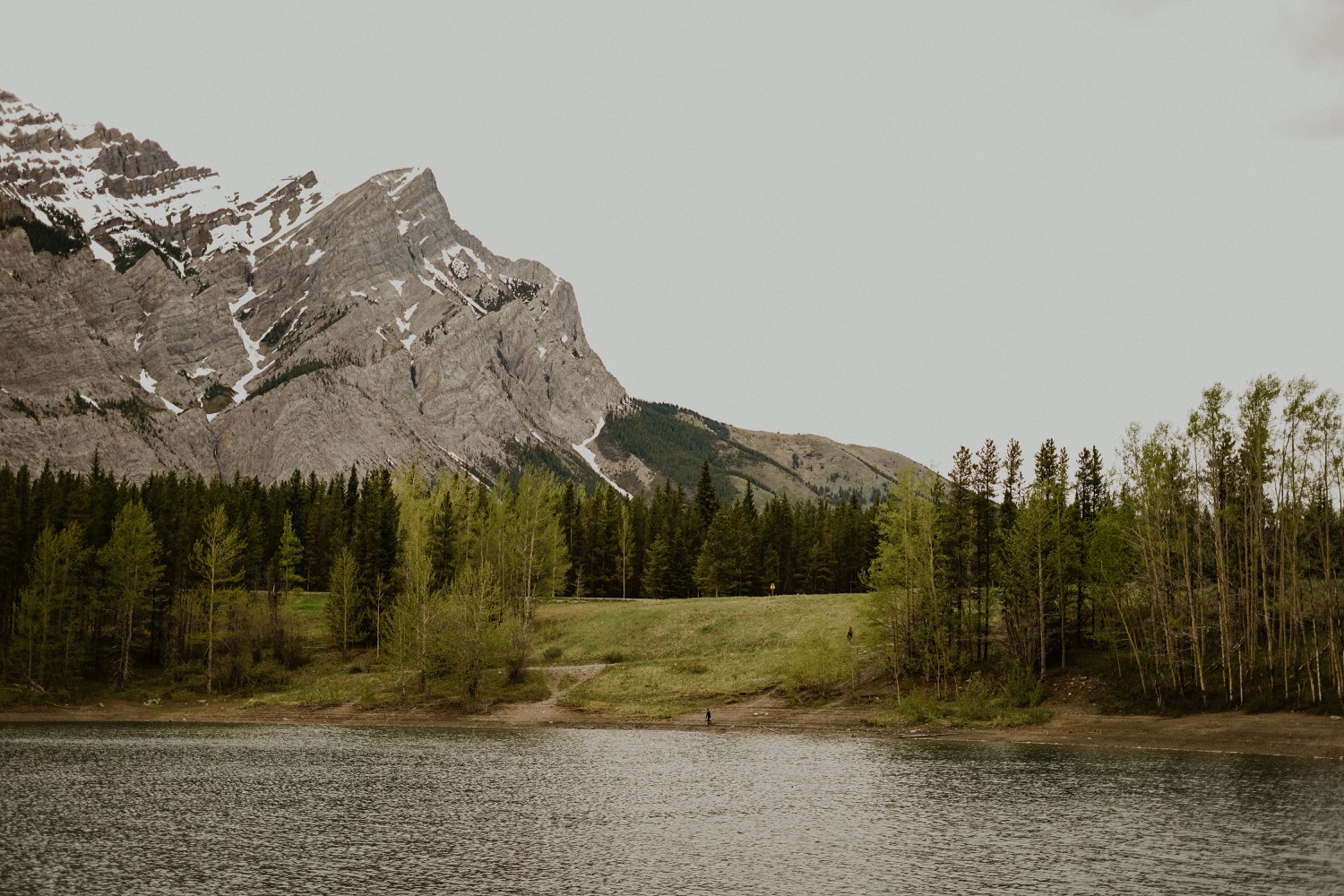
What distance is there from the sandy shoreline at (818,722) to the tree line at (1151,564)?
4194mm

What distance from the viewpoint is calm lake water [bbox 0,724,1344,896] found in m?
31.8

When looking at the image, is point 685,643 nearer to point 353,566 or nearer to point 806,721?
point 806,721

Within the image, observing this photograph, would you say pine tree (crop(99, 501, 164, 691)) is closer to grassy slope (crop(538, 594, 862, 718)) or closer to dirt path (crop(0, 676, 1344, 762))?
dirt path (crop(0, 676, 1344, 762))

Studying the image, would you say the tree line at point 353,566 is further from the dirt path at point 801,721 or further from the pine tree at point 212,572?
the dirt path at point 801,721

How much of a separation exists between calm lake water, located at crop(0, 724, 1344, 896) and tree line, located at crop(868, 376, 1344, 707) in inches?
566

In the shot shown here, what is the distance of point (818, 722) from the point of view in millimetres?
80812

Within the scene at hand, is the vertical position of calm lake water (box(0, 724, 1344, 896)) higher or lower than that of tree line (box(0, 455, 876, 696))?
lower

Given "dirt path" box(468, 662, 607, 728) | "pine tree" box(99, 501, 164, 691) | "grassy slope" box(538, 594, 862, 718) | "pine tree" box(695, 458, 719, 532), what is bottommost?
"dirt path" box(468, 662, 607, 728)

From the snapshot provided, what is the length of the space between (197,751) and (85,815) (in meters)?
23.1

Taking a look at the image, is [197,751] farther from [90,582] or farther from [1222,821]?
[1222,821]

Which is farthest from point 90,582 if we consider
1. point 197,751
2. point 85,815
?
point 85,815

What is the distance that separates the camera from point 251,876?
31.8 meters

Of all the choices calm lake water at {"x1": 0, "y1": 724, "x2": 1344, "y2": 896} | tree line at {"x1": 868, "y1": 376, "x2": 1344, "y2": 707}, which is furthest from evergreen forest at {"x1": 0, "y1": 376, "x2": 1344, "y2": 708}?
calm lake water at {"x1": 0, "y1": 724, "x2": 1344, "y2": 896}

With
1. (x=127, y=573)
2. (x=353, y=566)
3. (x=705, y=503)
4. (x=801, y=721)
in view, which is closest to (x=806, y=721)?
(x=801, y=721)
